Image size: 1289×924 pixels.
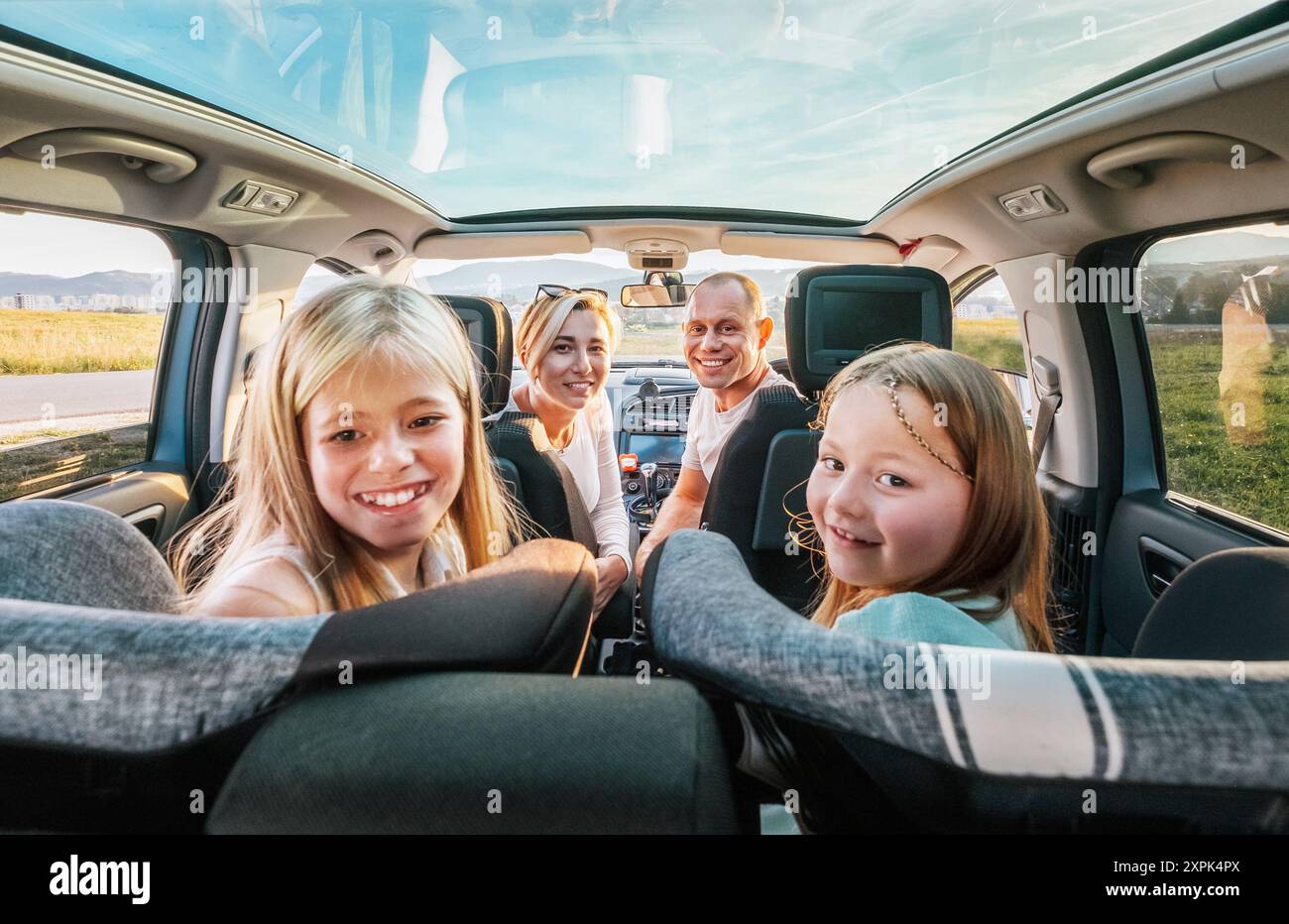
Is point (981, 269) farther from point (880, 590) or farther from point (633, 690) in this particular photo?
point (633, 690)

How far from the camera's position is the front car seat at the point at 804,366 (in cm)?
236

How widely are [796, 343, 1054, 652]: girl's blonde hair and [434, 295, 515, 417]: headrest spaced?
1526mm

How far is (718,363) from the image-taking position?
2.96 metres

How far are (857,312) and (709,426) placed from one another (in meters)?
0.90

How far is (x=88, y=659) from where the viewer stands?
21.7 inches

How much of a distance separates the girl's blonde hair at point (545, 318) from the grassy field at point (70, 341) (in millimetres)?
1646

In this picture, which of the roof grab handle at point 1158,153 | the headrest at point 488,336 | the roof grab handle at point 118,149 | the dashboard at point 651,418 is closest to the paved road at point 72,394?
the roof grab handle at point 118,149

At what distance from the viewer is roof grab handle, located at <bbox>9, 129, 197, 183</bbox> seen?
6.66 feet

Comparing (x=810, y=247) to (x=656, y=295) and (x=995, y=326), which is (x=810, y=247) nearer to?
(x=656, y=295)

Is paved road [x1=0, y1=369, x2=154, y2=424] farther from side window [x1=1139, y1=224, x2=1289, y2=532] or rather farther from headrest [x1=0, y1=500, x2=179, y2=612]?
side window [x1=1139, y1=224, x2=1289, y2=532]

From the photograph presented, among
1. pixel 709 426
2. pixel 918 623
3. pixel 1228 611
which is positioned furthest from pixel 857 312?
pixel 918 623

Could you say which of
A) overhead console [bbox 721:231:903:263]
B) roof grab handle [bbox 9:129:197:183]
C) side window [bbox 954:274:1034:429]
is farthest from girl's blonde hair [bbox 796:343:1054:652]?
overhead console [bbox 721:231:903:263]

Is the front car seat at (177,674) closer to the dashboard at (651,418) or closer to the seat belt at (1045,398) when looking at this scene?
the seat belt at (1045,398)
